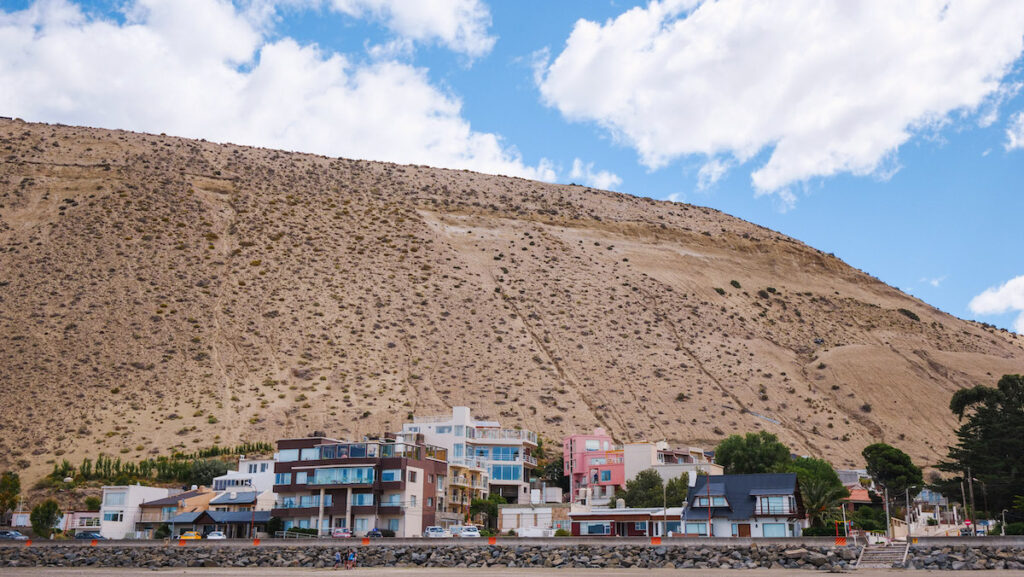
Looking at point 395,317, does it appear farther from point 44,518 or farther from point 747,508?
point 747,508

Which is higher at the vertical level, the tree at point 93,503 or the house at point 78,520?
the tree at point 93,503

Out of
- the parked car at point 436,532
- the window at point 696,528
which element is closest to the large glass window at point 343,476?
the parked car at point 436,532

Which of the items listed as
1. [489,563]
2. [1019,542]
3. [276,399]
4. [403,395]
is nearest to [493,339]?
[403,395]

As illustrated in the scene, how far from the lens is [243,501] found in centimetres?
6194

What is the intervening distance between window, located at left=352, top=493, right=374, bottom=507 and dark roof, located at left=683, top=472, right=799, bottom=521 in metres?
18.3

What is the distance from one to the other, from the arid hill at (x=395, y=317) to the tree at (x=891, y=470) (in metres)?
6.36

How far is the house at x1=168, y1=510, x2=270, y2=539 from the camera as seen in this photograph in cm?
5925

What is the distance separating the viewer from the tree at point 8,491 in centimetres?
6412

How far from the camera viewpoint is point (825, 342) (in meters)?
108

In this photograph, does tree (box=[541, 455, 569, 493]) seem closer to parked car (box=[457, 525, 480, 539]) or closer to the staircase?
parked car (box=[457, 525, 480, 539])

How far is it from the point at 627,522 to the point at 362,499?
51.7 ft

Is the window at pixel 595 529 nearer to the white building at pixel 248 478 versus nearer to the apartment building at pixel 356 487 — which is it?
the apartment building at pixel 356 487

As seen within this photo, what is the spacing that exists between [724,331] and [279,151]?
66825 mm

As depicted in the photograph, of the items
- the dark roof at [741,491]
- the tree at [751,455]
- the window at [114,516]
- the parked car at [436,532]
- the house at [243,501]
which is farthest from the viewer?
the tree at [751,455]
